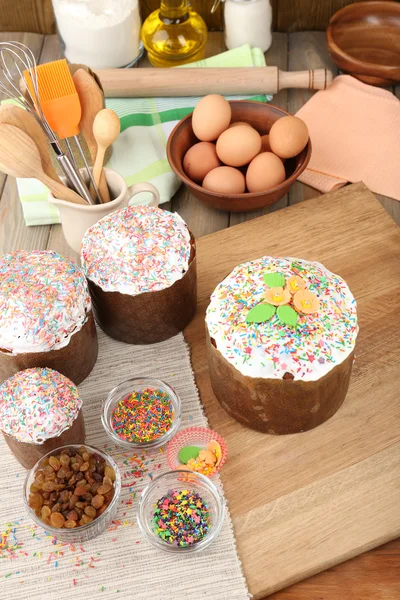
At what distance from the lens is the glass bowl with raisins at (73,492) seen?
1.17 metres

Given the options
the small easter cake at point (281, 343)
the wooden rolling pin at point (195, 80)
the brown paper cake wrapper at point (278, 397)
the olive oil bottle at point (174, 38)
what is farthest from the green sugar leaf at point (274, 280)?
the olive oil bottle at point (174, 38)

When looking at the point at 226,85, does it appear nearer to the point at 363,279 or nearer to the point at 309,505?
the point at 363,279

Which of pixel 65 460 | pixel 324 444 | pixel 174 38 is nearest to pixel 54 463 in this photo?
pixel 65 460

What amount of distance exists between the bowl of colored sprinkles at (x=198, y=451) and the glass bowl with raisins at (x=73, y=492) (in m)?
0.13

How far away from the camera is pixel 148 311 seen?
141 centimetres

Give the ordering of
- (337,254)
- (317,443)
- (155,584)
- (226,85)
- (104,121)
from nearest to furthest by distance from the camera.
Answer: (155,584), (317,443), (104,121), (337,254), (226,85)

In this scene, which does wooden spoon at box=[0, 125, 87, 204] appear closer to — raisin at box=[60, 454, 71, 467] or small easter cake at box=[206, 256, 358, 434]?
small easter cake at box=[206, 256, 358, 434]

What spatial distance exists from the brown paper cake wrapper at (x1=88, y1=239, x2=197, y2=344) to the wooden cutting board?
6cm

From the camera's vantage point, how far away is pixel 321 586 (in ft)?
3.88

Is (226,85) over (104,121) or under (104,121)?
under

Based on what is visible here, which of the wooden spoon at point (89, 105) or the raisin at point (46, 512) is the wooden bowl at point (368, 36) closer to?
the wooden spoon at point (89, 105)

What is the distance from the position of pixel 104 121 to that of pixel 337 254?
536mm

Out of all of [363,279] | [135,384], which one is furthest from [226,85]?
[135,384]

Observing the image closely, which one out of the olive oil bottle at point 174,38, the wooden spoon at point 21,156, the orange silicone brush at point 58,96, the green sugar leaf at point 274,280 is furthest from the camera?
the olive oil bottle at point 174,38
